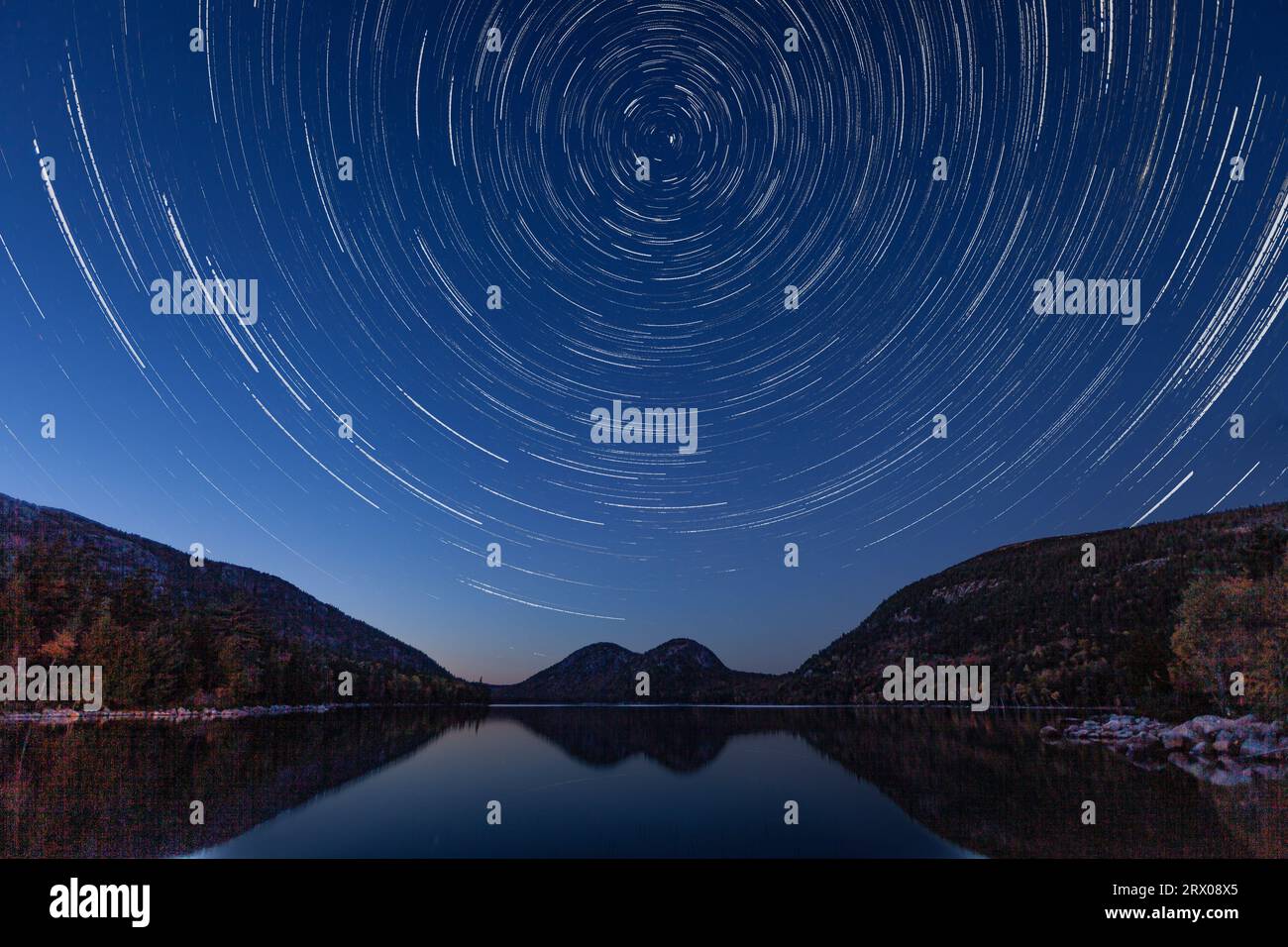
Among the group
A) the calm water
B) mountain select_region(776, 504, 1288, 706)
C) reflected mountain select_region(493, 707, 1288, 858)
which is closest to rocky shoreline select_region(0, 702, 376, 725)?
the calm water

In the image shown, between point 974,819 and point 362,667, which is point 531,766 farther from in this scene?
point 362,667

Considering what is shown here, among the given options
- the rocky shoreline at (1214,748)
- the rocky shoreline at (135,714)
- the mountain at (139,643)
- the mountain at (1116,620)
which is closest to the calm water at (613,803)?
the rocky shoreline at (1214,748)

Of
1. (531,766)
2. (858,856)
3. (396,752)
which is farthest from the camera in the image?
(396,752)

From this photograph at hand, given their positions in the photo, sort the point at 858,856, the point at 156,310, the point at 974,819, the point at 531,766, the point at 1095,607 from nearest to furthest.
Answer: the point at 858,856
the point at 974,819
the point at 156,310
the point at 531,766
the point at 1095,607

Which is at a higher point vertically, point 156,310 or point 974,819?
point 156,310
